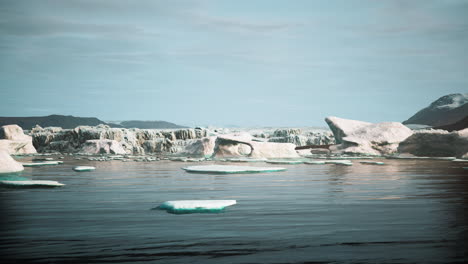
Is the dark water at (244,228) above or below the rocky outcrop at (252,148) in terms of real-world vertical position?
below

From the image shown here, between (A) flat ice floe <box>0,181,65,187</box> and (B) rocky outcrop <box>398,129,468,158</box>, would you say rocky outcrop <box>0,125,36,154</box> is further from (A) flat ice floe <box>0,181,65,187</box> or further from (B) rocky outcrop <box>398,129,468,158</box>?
(A) flat ice floe <box>0,181,65,187</box>

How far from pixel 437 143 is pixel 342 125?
25.8ft

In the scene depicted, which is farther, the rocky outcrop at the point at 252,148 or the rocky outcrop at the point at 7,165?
the rocky outcrop at the point at 252,148

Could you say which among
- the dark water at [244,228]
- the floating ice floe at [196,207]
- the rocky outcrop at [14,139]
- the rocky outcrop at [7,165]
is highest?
the rocky outcrop at [14,139]

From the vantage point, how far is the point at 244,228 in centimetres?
633

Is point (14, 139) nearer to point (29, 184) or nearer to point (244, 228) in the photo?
point (29, 184)

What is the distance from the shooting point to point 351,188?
11.7m

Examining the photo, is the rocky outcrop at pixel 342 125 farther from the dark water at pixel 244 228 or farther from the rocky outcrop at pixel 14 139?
the dark water at pixel 244 228

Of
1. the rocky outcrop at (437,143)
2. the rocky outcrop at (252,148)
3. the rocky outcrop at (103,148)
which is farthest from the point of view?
the rocky outcrop at (103,148)

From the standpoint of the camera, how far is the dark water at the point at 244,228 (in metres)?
4.97

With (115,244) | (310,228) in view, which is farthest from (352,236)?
(115,244)

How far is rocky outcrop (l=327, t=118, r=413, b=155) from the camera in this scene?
36031mm

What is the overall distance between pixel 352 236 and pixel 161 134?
2254 inches

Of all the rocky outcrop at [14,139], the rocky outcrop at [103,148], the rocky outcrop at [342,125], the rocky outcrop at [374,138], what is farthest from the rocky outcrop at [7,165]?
the rocky outcrop at [103,148]
